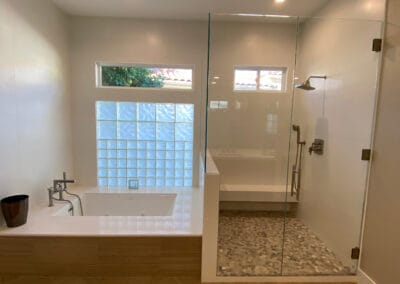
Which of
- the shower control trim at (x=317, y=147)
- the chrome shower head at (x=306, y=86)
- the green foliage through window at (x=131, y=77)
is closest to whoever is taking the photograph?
the shower control trim at (x=317, y=147)

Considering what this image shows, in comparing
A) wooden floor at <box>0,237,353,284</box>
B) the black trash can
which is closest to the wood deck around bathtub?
wooden floor at <box>0,237,353,284</box>

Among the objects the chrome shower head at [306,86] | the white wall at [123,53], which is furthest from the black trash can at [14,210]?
the chrome shower head at [306,86]

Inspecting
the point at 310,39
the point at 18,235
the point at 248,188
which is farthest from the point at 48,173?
the point at 310,39

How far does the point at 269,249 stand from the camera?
2533 mm

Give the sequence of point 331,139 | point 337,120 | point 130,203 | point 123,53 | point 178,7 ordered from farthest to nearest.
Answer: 1. point 123,53
2. point 130,203
3. point 178,7
4. point 331,139
5. point 337,120

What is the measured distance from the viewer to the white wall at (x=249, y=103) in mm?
3318

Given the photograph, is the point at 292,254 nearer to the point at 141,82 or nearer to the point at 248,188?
the point at 248,188

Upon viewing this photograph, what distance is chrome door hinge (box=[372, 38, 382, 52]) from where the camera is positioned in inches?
77.4

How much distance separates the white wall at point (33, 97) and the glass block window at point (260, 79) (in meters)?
2.26

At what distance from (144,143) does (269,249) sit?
2100 mm

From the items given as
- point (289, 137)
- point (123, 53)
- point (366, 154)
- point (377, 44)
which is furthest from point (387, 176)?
point (123, 53)

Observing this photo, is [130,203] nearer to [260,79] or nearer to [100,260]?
[100,260]

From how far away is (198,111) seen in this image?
3514 millimetres

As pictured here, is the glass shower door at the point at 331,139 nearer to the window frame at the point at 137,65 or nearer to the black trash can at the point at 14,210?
the window frame at the point at 137,65
